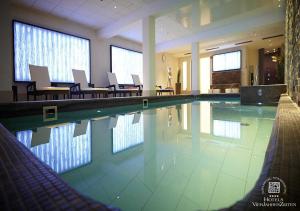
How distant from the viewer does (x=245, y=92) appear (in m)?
4.55

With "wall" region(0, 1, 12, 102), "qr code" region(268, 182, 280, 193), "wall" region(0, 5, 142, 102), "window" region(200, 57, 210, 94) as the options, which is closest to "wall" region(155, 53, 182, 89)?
"window" region(200, 57, 210, 94)

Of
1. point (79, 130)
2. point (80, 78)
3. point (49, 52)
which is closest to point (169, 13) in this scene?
point (80, 78)

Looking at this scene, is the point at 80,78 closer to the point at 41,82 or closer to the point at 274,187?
the point at 41,82

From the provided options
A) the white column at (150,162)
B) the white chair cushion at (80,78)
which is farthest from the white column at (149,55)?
the white column at (150,162)

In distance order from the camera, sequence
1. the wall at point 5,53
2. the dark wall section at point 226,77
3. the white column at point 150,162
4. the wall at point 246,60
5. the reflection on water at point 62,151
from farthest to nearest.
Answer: the dark wall section at point 226,77 → the wall at point 246,60 → the wall at point 5,53 → the reflection on water at point 62,151 → the white column at point 150,162

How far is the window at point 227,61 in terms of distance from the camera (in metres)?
12.0

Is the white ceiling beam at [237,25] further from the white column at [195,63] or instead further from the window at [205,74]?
the window at [205,74]

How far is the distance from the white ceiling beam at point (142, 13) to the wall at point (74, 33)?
1.82 feet

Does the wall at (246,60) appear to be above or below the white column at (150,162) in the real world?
above

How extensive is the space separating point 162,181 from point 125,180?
0.16m

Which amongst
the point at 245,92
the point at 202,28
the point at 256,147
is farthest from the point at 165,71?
the point at 256,147

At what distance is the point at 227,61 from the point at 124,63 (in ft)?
22.7

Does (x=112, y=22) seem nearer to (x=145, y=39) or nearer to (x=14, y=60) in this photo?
(x=145, y=39)

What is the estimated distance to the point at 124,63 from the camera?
965 cm
